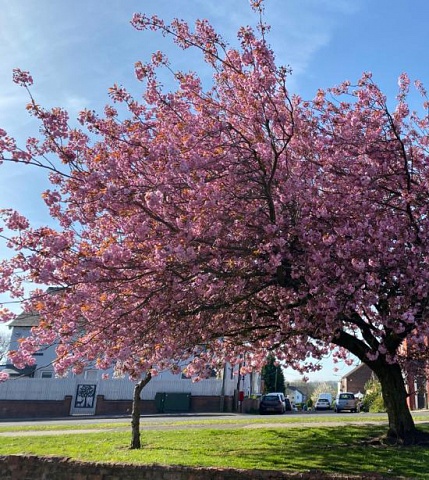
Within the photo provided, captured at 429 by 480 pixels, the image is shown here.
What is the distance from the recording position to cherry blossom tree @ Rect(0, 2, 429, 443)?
820 centimetres

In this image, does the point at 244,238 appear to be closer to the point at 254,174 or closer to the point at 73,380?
the point at 254,174

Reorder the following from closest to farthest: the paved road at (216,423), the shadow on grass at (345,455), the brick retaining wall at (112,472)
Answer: the brick retaining wall at (112,472) → the shadow on grass at (345,455) → the paved road at (216,423)

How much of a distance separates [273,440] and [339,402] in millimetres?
20630

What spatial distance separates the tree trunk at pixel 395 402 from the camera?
1161 centimetres

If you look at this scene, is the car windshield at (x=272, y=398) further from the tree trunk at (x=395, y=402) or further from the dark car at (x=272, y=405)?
the tree trunk at (x=395, y=402)

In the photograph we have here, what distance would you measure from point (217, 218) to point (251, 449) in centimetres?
610

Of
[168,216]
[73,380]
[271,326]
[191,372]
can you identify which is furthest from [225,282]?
[73,380]

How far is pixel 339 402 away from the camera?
1249 inches

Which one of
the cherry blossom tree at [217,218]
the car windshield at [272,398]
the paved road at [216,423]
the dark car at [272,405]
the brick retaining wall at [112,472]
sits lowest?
the brick retaining wall at [112,472]

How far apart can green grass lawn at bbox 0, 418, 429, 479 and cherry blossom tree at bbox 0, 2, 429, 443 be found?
2327 mm

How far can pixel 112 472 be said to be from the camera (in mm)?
8664

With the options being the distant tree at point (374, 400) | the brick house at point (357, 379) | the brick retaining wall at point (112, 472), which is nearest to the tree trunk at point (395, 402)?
the brick retaining wall at point (112, 472)

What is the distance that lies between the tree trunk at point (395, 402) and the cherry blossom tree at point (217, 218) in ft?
7.79

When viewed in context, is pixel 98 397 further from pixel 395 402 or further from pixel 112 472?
pixel 112 472
